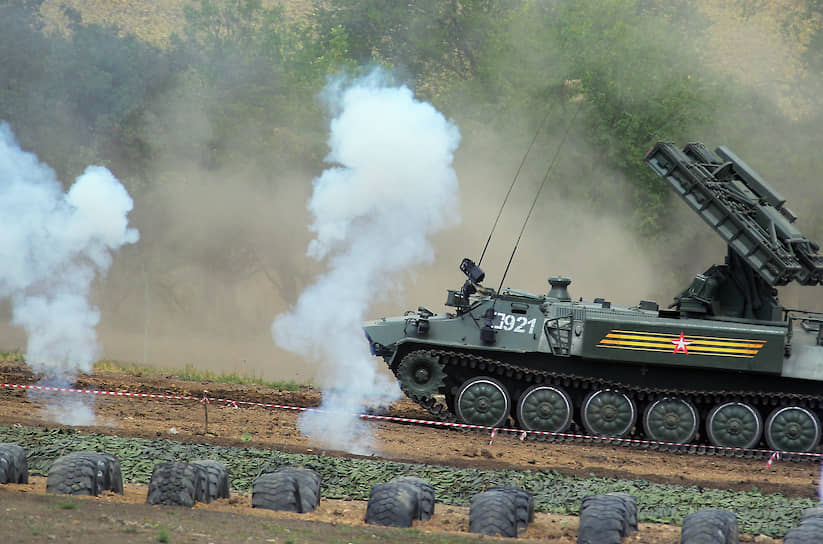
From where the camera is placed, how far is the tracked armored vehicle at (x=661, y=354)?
19.1 m

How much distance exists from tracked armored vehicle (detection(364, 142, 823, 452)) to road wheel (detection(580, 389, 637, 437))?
0.7 inches

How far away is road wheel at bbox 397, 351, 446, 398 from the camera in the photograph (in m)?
19.8

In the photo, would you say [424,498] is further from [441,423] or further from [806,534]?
[441,423]

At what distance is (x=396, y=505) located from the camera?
40.3 ft

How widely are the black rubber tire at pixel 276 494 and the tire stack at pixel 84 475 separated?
167 centimetres

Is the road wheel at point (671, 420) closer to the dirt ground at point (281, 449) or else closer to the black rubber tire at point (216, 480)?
the dirt ground at point (281, 449)

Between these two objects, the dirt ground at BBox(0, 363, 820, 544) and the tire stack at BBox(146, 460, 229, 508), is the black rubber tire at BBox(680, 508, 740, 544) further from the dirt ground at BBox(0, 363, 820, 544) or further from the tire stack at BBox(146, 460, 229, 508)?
the tire stack at BBox(146, 460, 229, 508)

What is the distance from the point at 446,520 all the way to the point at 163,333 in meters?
28.9

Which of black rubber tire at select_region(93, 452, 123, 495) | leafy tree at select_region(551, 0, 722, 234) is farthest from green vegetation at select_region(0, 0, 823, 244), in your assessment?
black rubber tire at select_region(93, 452, 123, 495)

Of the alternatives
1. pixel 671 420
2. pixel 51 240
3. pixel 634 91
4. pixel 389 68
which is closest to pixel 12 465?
pixel 671 420

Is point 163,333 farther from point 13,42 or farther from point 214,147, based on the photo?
point 13,42

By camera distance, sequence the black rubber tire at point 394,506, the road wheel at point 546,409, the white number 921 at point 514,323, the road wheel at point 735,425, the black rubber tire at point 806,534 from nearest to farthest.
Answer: the black rubber tire at point 806,534 < the black rubber tire at point 394,506 < the road wheel at point 735,425 < the road wheel at point 546,409 < the white number 921 at point 514,323

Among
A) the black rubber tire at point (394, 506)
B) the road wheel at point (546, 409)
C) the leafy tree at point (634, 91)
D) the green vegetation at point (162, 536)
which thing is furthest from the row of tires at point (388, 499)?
the leafy tree at point (634, 91)

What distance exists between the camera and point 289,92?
41500 millimetres
